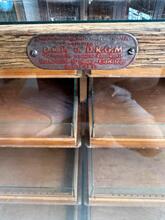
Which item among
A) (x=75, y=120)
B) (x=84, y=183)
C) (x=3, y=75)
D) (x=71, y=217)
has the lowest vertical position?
(x=71, y=217)

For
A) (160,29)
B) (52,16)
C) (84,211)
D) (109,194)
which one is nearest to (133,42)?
(160,29)

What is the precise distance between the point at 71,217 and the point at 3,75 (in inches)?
24.6

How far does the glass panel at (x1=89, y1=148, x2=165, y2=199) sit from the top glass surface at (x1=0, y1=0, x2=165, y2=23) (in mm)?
512

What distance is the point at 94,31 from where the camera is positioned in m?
0.34

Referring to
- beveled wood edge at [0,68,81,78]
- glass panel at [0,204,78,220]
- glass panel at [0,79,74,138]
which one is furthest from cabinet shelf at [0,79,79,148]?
glass panel at [0,204,78,220]

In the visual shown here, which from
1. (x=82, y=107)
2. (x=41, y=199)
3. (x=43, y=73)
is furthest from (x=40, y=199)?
(x=43, y=73)

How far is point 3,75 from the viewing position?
47 cm

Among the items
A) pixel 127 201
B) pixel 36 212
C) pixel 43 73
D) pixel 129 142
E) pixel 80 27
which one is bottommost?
pixel 36 212

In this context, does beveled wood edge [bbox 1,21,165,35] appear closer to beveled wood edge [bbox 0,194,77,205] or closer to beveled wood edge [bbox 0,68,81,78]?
beveled wood edge [bbox 0,68,81,78]

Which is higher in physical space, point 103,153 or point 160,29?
point 160,29

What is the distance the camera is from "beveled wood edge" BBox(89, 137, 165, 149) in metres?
0.57

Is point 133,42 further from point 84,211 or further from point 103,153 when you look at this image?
point 84,211

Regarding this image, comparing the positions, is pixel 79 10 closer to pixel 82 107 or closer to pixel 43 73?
pixel 43 73

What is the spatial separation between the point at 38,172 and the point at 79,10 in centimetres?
55
